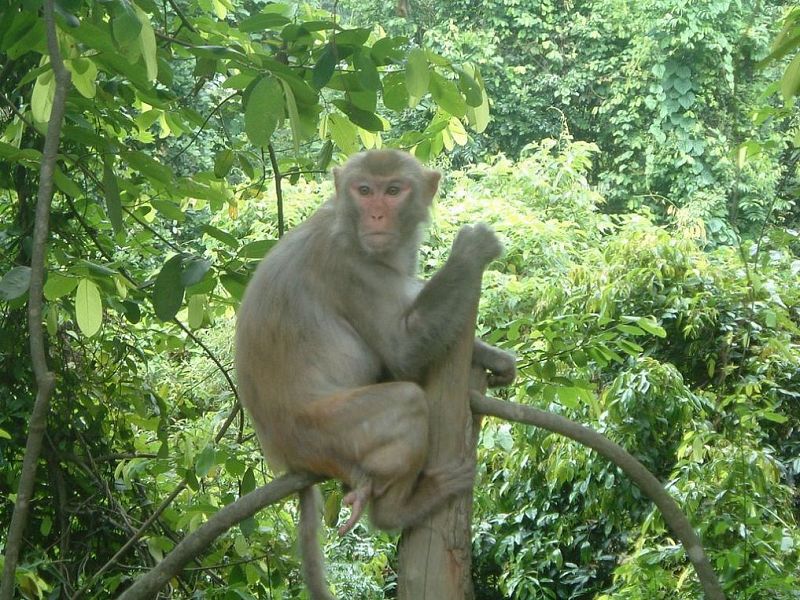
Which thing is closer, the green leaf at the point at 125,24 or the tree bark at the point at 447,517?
the green leaf at the point at 125,24

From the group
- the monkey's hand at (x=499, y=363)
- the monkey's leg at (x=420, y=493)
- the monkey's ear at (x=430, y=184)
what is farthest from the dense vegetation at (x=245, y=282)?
the monkey's leg at (x=420, y=493)

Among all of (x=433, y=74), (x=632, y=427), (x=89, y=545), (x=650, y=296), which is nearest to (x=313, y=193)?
(x=650, y=296)

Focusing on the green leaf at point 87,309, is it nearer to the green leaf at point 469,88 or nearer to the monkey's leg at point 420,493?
the monkey's leg at point 420,493

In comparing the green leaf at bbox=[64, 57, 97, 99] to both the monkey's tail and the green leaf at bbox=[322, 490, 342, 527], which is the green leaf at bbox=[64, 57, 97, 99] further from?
the green leaf at bbox=[322, 490, 342, 527]

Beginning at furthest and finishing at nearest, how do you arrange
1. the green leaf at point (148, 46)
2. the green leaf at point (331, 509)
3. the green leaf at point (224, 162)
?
the green leaf at point (331, 509), the green leaf at point (224, 162), the green leaf at point (148, 46)

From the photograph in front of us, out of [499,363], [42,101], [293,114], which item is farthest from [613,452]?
[42,101]

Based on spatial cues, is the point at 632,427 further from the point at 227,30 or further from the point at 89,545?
the point at 227,30

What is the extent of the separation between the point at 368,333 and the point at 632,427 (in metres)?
3.79

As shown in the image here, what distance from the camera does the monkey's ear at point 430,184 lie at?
3678 millimetres

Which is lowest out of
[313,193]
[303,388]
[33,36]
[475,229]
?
[303,388]

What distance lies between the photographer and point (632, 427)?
6695mm

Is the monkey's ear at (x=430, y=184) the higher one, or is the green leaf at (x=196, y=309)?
the monkey's ear at (x=430, y=184)

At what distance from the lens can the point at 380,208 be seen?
3.47 meters

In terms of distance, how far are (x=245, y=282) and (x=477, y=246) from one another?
3.28ft
